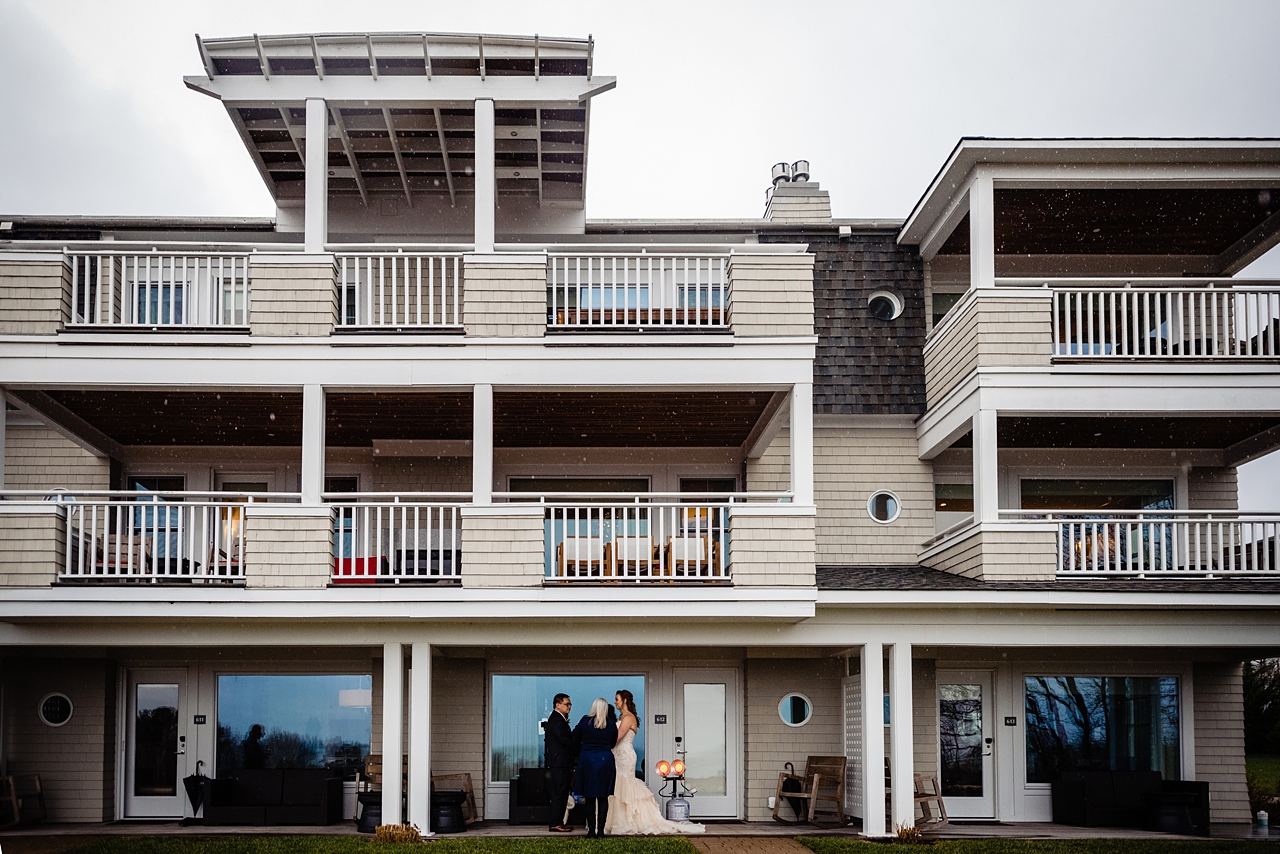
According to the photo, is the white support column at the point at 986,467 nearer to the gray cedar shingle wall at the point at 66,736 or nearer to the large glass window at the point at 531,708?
the large glass window at the point at 531,708

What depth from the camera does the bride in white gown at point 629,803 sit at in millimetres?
13383

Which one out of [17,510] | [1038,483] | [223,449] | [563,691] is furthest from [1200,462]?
[17,510]

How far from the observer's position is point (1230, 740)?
15297 mm

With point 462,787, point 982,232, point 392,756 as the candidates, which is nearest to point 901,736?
point 462,787

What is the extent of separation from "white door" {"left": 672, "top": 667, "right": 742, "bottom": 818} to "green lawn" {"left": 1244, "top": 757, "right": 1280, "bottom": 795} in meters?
10.2

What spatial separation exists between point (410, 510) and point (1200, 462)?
417 inches

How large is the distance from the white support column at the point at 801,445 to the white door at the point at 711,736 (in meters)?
3.59

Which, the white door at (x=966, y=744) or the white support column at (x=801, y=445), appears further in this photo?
the white door at (x=966, y=744)

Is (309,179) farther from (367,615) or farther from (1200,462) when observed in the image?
(1200,462)

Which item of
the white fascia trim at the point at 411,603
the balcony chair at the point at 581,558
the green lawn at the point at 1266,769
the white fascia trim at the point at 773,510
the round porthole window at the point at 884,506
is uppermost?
the round porthole window at the point at 884,506

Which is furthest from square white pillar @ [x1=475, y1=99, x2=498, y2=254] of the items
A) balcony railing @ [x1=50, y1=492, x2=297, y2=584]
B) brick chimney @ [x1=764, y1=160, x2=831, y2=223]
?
brick chimney @ [x1=764, y1=160, x2=831, y2=223]

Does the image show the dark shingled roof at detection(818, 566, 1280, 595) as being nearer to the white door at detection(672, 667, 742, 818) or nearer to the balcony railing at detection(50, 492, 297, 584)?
the white door at detection(672, 667, 742, 818)

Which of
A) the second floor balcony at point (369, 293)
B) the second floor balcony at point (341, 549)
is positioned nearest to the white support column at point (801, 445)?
the second floor balcony at point (341, 549)

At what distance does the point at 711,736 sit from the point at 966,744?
329 centimetres
